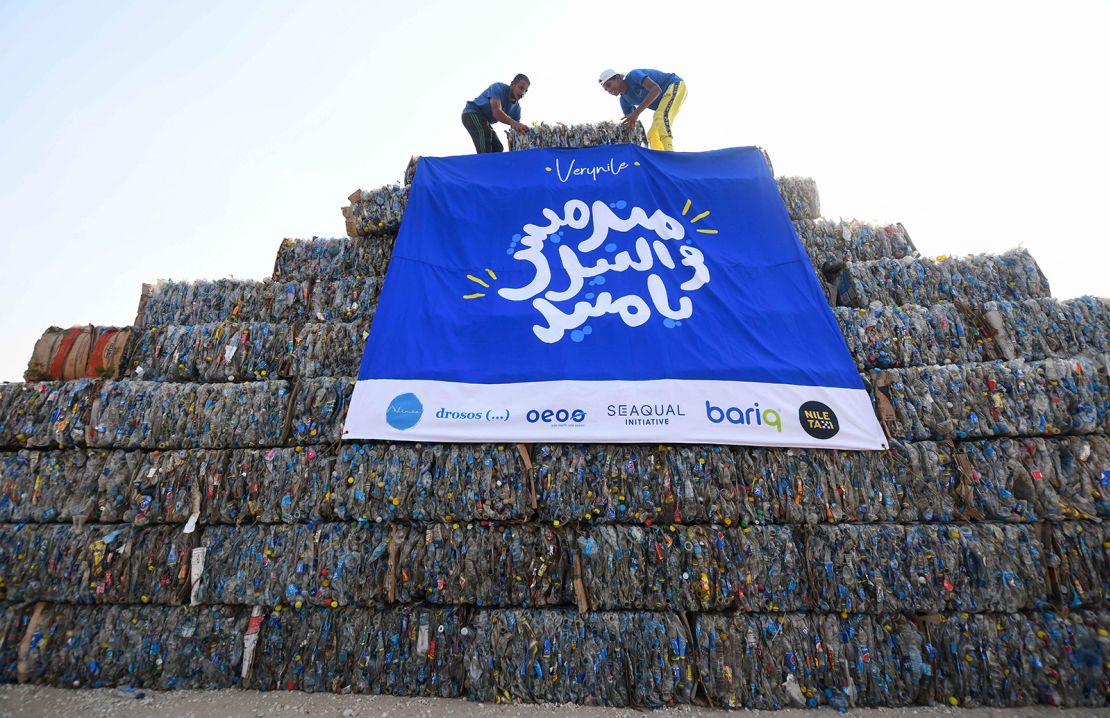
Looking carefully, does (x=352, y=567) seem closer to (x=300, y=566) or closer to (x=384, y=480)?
(x=300, y=566)

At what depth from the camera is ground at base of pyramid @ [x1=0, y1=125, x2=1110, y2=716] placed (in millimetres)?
3453

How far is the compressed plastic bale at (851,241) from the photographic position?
517 cm

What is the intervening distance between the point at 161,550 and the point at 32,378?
2687mm

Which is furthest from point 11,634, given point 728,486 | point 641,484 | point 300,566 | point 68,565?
point 728,486

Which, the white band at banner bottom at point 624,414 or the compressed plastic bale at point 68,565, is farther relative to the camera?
the compressed plastic bale at point 68,565

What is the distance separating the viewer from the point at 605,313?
435 cm

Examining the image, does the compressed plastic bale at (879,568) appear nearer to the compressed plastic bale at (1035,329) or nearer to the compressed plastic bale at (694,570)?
the compressed plastic bale at (694,570)

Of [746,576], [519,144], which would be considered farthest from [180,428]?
[746,576]

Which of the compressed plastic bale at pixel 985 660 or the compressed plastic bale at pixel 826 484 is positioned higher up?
the compressed plastic bale at pixel 826 484

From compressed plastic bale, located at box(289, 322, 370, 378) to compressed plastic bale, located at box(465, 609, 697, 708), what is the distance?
279 centimetres

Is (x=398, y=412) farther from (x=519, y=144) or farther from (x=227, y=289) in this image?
(x=519, y=144)

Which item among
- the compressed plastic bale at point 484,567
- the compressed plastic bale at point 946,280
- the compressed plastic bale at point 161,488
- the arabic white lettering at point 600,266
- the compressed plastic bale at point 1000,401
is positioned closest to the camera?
the compressed plastic bale at point 484,567

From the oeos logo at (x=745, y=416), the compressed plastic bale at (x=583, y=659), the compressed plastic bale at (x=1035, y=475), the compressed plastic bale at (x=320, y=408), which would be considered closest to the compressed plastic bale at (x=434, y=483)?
the compressed plastic bale at (x=320, y=408)

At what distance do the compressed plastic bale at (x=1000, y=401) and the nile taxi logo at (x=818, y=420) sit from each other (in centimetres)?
54
